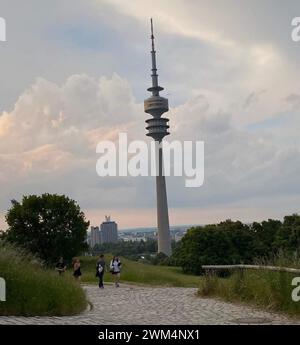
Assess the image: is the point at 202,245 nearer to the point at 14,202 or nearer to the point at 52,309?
the point at 14,202

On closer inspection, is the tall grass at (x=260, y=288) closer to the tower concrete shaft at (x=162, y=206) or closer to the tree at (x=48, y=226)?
the tree at (x=48, y=226)

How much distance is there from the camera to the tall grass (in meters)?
14.8

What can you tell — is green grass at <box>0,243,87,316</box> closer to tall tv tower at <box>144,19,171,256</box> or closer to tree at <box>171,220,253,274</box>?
tree at <box>171,220,253,274</box>

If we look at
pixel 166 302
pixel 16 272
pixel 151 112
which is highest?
pixel 151 112

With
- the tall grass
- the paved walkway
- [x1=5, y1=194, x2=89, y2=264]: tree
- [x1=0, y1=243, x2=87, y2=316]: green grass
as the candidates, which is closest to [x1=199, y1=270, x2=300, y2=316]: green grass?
the tall grass

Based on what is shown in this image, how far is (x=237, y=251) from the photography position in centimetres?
7656

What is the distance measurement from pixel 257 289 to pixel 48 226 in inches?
1905

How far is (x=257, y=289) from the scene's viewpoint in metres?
16.7

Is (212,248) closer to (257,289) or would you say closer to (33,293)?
(257,289)

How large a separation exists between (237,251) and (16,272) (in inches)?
2533
